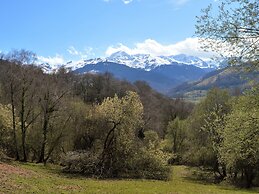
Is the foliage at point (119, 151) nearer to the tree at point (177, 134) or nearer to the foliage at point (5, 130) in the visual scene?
the foliage at point (5, 130)

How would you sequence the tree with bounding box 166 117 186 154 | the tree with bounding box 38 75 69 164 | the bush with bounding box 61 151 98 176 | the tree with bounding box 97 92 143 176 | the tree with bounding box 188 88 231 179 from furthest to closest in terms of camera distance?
1. the tree with bounding box 166 117 186 154
2. the tree with bounding box 188 88 231 179
3. the tree with bounding box 38 75 69 164
4. the tree with bounding box 97 92 143 176
5. the bush with bounding box 61 151 98 176

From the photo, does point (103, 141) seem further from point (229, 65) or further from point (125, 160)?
point (229, 65)

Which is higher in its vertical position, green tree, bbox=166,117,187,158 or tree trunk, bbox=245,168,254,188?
green tree, bbox=166,117,187,158

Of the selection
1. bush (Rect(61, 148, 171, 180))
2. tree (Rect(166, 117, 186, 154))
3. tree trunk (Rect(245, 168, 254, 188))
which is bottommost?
tree trunk (Rect(245, 168, 254, 188))

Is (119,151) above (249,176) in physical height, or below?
above

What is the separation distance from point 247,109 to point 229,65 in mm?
2420

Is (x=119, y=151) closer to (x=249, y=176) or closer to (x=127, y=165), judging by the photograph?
(x=127, y=165)

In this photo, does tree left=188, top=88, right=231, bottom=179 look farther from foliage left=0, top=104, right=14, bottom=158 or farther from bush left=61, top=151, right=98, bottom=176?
foliage left=0, top=104, right=14, bottom=158

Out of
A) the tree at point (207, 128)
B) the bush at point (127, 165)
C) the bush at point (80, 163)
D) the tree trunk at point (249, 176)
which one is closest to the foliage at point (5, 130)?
the bush at point (127, 165)

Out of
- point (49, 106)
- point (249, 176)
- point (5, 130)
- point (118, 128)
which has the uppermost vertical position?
point (49, 106)

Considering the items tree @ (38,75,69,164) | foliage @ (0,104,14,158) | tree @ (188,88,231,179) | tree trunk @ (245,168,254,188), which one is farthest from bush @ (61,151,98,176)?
tree trunk @ (245,168,254,188)

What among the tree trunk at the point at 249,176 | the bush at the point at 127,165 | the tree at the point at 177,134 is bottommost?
the tree trunk at the point at 249,176

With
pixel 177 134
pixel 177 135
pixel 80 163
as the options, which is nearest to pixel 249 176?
pixel 80 163

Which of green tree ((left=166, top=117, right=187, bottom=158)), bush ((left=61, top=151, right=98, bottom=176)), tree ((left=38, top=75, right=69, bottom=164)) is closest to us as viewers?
bush ((left=61, top=151, right=98, bottom=176))
